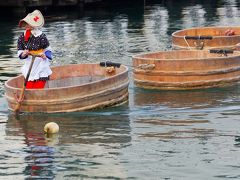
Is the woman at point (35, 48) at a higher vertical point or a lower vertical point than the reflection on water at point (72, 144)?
higher

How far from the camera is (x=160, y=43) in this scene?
2666cm

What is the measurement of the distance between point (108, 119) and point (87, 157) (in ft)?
8.94

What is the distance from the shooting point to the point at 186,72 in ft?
54.0

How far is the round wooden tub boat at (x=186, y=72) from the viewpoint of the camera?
54.0 ft

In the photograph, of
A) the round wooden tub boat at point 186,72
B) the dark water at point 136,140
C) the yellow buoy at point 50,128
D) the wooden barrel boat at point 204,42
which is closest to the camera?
A: the dark water at point 136,140

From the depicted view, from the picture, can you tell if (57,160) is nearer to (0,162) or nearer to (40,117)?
(0,162)

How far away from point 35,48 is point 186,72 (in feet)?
11.7

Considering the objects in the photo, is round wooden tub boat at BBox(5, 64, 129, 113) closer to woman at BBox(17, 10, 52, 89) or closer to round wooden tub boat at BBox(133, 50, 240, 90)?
woman at BBox(17, 10, 52, 89)

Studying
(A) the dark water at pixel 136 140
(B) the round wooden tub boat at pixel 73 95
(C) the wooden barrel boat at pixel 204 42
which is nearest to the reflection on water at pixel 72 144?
(A) the dark water at pixel 136 140

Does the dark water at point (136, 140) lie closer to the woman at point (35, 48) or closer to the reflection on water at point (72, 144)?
the reflection on water at point (72, 144)

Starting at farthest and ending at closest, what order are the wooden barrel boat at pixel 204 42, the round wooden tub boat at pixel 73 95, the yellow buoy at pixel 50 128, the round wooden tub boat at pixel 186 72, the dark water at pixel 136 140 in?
the wooden barrel boat at pixel 204 42 → the round wooden tub boat at pixel 186 72 → the round wooden tub boat at pixel 73 95 → the yellow buoy at pixel 50 128 → the dark water at pixel 136 140

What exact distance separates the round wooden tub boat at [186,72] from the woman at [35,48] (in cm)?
280

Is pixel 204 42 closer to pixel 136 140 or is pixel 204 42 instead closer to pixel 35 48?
pixel 35 48

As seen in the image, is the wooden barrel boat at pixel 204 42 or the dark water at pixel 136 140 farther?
the wooden barrel boat at pixel 204 42
